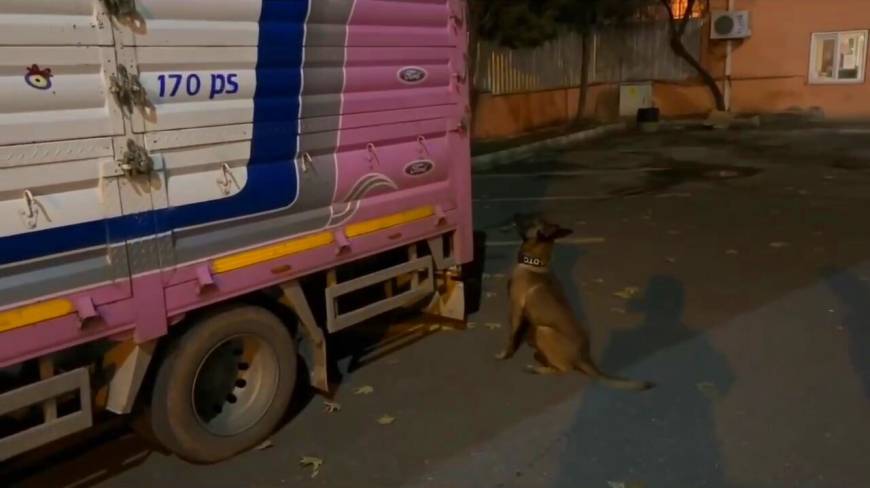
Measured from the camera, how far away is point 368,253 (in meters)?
4.74

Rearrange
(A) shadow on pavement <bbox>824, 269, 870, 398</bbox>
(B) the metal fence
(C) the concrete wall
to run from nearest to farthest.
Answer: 1. (A) shadow on pavement <bbox>824, 269, 870, 398</bbox>
2. (B) the metal fence
3. (C) the concrete wall

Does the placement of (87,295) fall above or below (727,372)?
above

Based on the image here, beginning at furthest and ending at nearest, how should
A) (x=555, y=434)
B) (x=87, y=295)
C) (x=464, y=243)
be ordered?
(x=464, y=243) < (x=555, y=434) < (x=87, y=295)

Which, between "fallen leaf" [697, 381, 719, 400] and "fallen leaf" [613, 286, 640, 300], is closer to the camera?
"fallen leaf" [697, 381, 719, 400]

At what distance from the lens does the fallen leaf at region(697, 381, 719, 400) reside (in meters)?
4.61

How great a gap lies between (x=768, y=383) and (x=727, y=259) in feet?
9.88

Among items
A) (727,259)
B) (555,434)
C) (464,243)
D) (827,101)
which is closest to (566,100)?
(827,101)

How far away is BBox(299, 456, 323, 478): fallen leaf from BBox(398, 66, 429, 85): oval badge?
7.65ft

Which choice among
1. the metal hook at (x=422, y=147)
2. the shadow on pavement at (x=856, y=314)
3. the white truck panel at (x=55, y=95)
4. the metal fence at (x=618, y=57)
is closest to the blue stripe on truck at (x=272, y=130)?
the white truck panel at (x=55, y=95)

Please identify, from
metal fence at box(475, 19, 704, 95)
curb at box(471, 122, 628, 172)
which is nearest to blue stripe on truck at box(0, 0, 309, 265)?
curb at box(471, 122, 628, 172)

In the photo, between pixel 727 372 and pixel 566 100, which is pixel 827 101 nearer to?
pixel 566 100

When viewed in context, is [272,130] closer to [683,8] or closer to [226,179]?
[226,179]

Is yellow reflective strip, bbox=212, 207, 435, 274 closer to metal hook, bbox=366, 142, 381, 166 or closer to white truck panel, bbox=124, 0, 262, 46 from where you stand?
metal hook, bbox=366, 142, 381, 166

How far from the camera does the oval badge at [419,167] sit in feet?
16.4
